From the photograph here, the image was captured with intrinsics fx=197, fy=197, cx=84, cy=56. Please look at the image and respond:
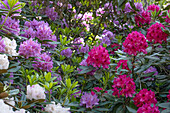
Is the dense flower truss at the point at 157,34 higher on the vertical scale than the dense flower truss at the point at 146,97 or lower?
higher

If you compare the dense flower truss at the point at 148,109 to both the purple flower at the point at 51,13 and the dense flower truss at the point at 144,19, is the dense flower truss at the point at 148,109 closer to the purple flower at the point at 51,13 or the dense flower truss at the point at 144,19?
the dense flower truss at the point at 144,19

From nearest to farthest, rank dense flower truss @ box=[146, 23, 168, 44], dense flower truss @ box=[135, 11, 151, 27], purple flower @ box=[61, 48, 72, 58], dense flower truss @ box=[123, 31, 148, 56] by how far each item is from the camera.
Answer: dense flower truss @ box=[123, 31, 148, 56] → dense flower truss @ box=[146, 23, 168, 44] → purple flower @ box=[61, 48, 72, 58] → dense flower truss @ box=[135, 11, 151, 27]

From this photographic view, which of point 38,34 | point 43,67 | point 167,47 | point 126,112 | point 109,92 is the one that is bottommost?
point 126,112

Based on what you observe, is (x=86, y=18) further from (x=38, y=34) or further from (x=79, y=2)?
(x=38, y=34)

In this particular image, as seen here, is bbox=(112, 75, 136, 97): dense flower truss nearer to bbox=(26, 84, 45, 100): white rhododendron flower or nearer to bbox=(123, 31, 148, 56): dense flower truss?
bbox=(123, 31, 148, 56): dense flower truss

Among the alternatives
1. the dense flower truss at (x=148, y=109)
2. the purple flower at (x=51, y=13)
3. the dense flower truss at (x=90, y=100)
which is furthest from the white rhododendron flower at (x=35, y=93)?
the purple flower at (x=51, y=13)

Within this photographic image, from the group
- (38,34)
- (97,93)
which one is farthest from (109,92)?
(38,34)

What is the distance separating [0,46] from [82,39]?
85.9 inches

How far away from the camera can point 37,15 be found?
2783 millimetres

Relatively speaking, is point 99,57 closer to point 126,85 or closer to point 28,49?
point 126,85

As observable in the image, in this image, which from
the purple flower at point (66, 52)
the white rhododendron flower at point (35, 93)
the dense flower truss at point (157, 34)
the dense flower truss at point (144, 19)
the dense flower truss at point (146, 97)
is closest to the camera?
the white rhododendron flower at point (35, 93)

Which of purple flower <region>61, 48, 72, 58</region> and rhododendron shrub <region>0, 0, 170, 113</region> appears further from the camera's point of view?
purple flower <region>61, 48, 72, 58</region>

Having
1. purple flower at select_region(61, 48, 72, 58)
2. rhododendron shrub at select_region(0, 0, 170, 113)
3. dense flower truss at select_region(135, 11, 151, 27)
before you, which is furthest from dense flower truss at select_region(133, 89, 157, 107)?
dense flower truss at select_region(135, 11, 151, 27)

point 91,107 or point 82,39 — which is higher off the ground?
point 82,39
